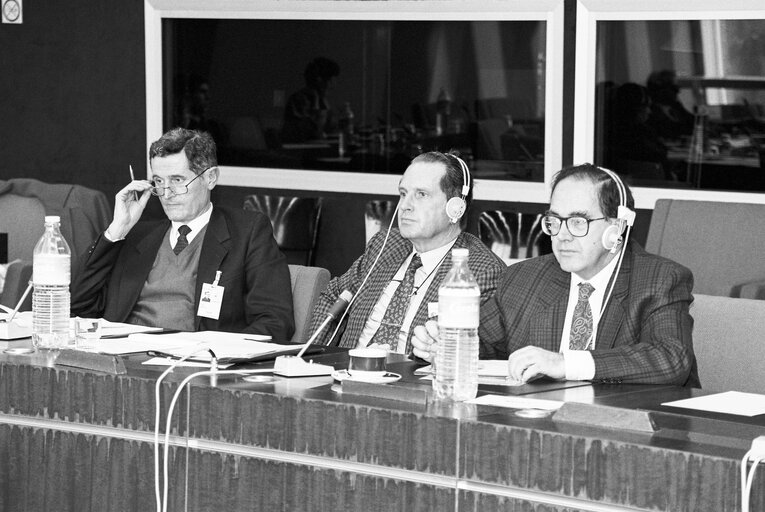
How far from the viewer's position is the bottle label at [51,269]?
9.51 feet

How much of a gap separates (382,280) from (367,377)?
3.59ft

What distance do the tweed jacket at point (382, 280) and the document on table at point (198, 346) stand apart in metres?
0.49

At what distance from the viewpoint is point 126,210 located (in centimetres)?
377

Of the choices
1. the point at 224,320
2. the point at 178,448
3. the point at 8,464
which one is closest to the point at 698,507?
the point at 178,448

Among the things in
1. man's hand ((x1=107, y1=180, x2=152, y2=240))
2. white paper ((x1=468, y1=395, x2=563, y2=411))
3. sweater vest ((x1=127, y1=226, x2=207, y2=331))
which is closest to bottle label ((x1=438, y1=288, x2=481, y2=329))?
white paper ((x1=468, y1=395, x2=563, y2=411))

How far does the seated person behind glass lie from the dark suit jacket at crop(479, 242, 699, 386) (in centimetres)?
306

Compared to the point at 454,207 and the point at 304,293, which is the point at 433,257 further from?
the point at 304,293

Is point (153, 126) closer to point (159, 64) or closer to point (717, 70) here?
point (159, 64)

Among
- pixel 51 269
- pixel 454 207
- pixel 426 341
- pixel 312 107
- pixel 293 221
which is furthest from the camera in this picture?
pixel 312 107

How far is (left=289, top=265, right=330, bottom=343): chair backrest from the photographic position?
11.9ft

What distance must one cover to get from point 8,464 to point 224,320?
1.02 m

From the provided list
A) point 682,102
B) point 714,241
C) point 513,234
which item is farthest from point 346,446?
point 682,102

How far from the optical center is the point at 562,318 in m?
2.92

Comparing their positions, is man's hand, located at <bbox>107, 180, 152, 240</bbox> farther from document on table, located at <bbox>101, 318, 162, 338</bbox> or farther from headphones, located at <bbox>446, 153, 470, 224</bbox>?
headphones, located at <bbox>446, 153, 470, 224</bbox>
